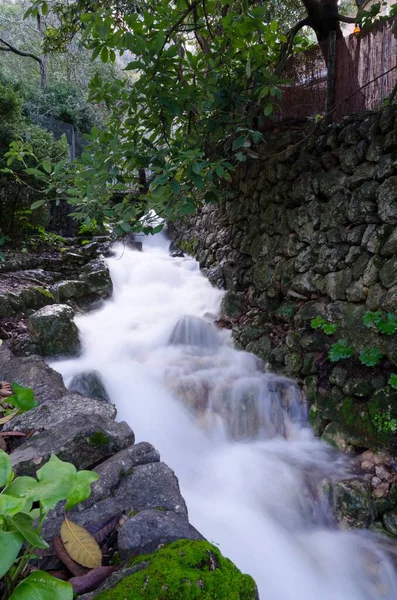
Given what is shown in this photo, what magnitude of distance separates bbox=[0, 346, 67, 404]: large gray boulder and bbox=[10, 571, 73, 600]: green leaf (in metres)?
1.80

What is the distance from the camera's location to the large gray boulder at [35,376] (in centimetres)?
274

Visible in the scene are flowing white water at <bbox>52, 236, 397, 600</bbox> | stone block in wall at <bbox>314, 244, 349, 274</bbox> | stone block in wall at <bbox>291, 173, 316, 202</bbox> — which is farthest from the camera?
stone block in wall at <bbox>291, 173, 316, 202</bbox>

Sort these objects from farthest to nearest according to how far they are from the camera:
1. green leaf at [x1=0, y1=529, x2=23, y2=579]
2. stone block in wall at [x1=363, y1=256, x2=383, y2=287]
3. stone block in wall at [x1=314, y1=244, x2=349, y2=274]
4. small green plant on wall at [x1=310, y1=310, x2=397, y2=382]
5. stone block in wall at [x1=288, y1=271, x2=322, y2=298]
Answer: stone block in wall at [x1=288, y1=271, x2=322, y2=298], stone block in wall at [x1=314, y1=244, x2=349, y2=274], stone block in wall at [x1=363, y1=256, x2=383, y2=287], small green plant on wall at [x1=310, y1=310, x2=397, y2=382], green leaf at [x1=0, y1=529, x2=23, y2=579]

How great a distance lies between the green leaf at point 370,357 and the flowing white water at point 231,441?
89 centimetres

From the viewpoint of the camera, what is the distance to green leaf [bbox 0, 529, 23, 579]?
2.65ft

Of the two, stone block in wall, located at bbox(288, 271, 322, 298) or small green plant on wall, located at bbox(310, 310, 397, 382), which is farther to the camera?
stone block in wall, located at bbox(288, 271, 322, 298)

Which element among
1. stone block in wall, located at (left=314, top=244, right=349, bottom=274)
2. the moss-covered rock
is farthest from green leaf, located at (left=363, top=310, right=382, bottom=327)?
the moss-covered rock

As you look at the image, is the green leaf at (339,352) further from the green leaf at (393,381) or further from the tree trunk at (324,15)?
the tree trunk at (324,15)

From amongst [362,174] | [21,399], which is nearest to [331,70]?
[362,174]

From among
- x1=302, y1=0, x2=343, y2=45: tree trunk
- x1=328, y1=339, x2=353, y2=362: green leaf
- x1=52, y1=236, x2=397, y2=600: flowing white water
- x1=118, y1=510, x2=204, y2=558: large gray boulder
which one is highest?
x1=302, y1=0, x2=343, y2=45: tree trunk

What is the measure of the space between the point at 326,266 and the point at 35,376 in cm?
330

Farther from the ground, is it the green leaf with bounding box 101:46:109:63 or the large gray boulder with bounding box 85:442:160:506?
the green leaf with bounding box 101:46:109:63

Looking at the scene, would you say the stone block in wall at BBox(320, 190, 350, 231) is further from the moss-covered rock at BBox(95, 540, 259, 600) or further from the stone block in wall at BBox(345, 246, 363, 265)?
the moss-covered rock at BBox(95, 540, 259, 600)

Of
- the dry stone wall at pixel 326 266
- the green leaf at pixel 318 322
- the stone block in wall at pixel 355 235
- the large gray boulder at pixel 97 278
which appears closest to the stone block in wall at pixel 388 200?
the dry stone wall at pixel 326 266
